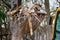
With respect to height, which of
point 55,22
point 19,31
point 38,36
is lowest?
point 38,36

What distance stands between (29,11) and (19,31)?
58 cm

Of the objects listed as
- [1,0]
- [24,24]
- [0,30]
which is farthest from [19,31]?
[1,0]

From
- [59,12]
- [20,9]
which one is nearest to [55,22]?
[59,12]

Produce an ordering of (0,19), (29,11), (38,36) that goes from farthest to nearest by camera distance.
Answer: (38,36) < (0,19) < (29,11)

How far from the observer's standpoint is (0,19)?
19.2ft

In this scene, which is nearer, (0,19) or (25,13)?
(25,13)

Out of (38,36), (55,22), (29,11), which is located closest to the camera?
(55,22)

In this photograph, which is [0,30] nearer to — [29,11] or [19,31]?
[19,31]

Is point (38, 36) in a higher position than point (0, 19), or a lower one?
lower

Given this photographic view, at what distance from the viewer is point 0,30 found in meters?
6.16

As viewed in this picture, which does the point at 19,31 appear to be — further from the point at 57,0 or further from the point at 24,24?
the point at 57,0

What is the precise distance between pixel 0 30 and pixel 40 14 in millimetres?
1821

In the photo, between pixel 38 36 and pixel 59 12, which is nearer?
pixel 59 12

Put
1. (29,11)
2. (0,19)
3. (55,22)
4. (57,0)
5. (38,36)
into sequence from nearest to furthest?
(55,22)
(29,11)
(0,19)
(38,36)
(57,0)
